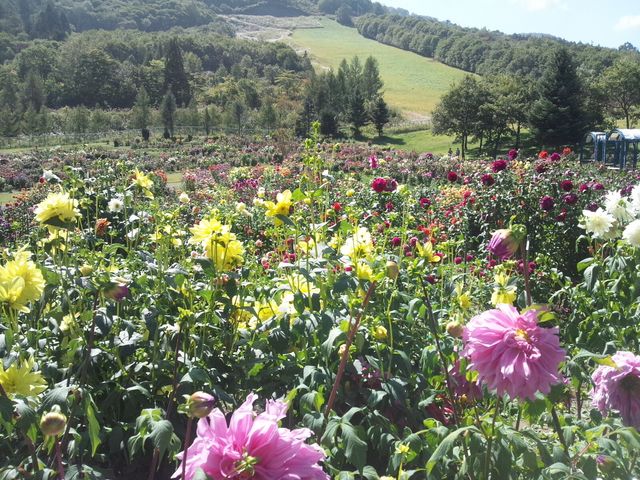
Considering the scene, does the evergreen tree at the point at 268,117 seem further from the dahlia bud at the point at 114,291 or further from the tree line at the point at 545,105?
the dahlia bud at the point at 114,291

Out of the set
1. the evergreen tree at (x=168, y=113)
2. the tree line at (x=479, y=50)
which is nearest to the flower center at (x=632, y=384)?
the evergreen tree at (x=168, y=113)

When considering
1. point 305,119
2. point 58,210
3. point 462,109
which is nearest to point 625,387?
point 58,210

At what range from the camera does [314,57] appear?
117562 millimetres

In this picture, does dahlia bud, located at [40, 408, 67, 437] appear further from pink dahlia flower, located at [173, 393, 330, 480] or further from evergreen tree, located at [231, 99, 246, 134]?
evergreen tree, located at [231, 99, 246, 134]

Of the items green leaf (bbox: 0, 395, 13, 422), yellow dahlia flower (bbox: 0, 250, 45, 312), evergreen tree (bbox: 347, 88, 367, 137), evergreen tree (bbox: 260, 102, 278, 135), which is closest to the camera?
green leaf (bbox: 0, 395, 13, 422)

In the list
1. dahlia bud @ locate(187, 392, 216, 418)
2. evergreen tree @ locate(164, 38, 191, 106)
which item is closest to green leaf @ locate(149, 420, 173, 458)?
dahlia bud @ locate(187, 392, 216, 418)

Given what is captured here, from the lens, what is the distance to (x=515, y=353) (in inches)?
46.3

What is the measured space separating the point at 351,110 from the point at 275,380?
1964 inches

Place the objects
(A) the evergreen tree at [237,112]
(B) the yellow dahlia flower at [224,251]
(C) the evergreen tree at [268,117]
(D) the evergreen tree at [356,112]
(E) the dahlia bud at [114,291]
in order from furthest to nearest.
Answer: (A) the evergreen tree at [237,112]
(D) the evergreen tree at [356,112]
(C) the evergreen tree at [268,117]
(B) the yellow dahlia flower at [224,251]
(E) the dahlia bud at [114,291]

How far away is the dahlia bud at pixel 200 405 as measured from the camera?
0.97 metres

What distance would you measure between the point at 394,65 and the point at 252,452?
109776 millimetres

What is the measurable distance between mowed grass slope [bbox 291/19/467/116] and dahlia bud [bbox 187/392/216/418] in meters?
54.1

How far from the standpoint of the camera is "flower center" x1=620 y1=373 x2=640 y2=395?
1.34 m

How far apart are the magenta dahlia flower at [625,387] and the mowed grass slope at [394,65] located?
53.6 m
